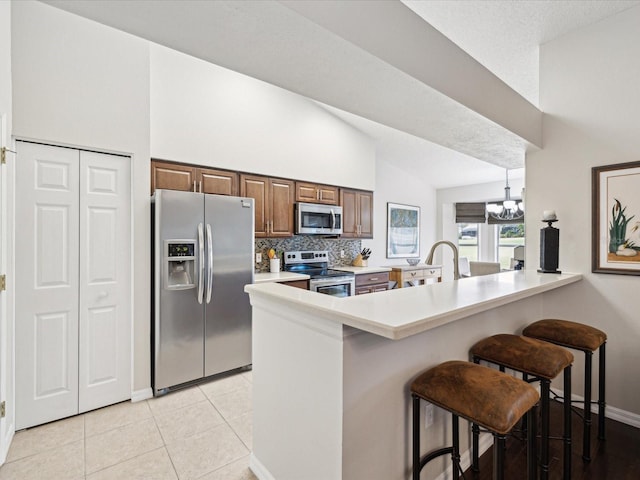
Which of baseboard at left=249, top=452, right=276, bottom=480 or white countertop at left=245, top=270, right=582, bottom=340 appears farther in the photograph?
baseboard at left=249, top=452, right=276, bottom=480

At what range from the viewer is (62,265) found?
2.32 meters

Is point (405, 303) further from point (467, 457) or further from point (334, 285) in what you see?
point (334, 285)

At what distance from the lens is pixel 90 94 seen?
7.89 ft

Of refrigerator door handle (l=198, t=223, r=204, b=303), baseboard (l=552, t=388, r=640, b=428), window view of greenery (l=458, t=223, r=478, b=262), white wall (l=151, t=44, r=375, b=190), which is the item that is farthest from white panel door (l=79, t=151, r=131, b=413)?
window view of greenery (l=458, t=223, r=478, b=262)

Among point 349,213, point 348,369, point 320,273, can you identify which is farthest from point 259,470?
point 349,213

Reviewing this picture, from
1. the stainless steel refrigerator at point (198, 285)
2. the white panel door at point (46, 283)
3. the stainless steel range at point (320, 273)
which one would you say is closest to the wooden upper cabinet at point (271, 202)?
the stainless steel range at point (320, 273)

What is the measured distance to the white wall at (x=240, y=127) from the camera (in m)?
3.09

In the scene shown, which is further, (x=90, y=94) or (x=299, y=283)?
(x=299, y=283)

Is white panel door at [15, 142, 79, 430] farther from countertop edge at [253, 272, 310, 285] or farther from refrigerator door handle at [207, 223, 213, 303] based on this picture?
countertop edge at [253, 272, 310, 285]

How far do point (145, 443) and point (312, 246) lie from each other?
3.01 m

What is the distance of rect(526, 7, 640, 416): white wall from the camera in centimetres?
224

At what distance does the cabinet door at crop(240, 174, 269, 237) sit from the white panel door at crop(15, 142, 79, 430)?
5.22ft

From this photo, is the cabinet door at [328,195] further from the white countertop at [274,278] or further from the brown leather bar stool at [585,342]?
the brown leather bar stool at [585,342]

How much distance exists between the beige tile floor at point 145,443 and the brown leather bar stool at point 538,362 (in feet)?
4.80
